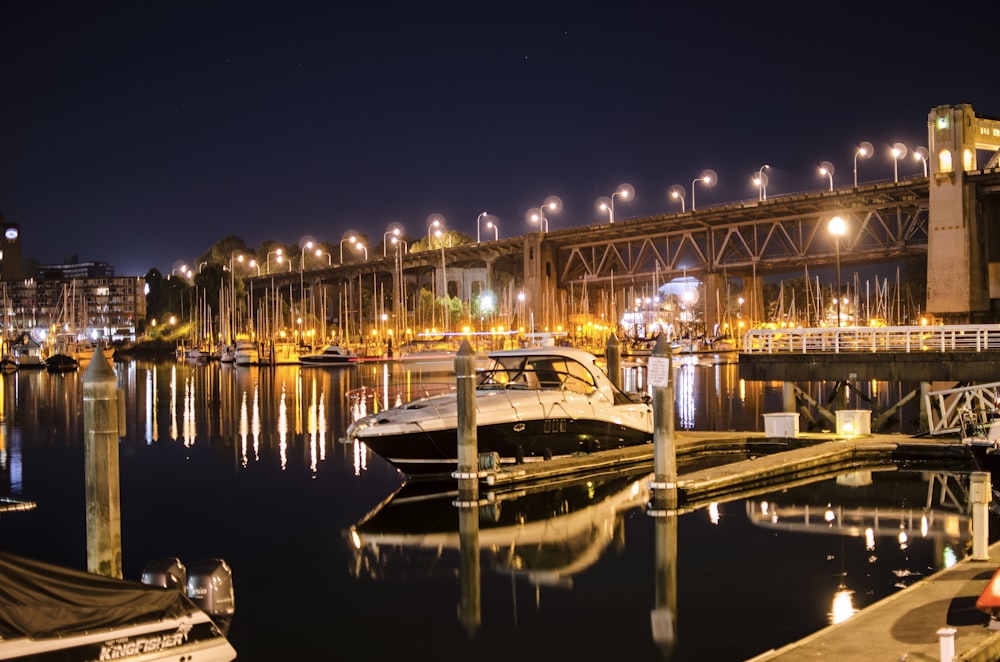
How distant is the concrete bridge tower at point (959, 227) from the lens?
6531 centimetres

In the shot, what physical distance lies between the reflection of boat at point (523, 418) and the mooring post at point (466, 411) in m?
1.75

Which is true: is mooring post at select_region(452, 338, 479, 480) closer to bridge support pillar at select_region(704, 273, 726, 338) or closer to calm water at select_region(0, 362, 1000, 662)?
calm water at select_region(0, 362, 1000, 662)

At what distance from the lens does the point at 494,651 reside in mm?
12953

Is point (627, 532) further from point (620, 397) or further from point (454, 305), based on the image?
point (454, 305)

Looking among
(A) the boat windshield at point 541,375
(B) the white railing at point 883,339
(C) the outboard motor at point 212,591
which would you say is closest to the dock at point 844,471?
(A) the boat windshield at point 541,375

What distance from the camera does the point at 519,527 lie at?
2005 cm

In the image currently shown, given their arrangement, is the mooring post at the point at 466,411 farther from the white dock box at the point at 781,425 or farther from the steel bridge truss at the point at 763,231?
the steel bridge truss at the point at 763,231

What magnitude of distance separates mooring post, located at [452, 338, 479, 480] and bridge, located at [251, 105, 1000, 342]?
879 inches

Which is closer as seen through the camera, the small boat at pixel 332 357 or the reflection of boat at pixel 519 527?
the reflection of boat at pixel 519 527

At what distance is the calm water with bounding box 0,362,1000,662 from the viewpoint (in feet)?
44.5

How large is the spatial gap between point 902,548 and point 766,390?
159 ft

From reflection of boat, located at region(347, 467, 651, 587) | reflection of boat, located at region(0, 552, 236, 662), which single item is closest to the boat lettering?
reflection of boat, located at region(0, 552, 236, 662)

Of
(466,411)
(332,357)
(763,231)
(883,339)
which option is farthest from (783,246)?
(466,411)

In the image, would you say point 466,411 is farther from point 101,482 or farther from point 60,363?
point 60,363
